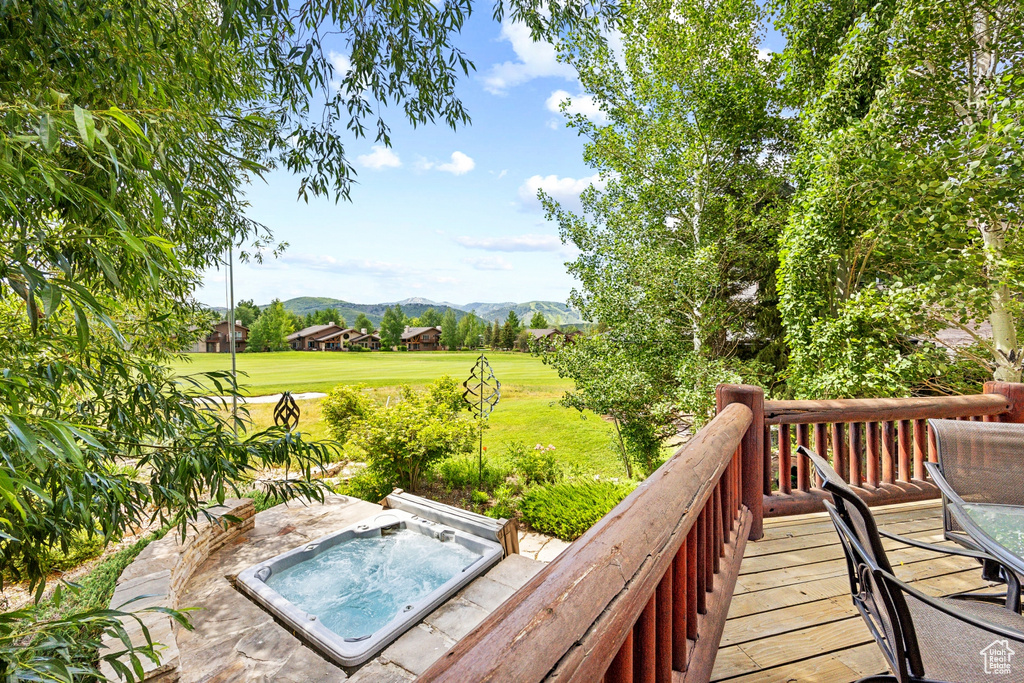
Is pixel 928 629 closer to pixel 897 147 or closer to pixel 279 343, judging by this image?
pixel 897 147

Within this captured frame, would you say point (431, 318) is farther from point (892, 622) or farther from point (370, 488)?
point (892, 622)

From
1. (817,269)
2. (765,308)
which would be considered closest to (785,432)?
(817,269)

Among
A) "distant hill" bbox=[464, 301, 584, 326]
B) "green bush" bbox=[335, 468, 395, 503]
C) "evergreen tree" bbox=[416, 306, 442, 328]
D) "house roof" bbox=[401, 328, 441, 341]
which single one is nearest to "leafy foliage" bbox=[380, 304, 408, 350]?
"house roof" bbox=[401, 328, 441, 341]

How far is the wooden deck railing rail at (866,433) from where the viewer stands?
2266mm

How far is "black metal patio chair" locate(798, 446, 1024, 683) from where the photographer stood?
0.92m

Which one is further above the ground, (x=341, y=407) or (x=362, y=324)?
(x=362, y=324)

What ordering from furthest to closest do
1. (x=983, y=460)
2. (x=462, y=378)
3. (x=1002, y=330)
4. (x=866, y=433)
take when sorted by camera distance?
(x=462, y=378)
(x=1002, y=330)
(x=866, y=433)
(x=983, y=460)

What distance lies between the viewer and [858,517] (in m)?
1.02

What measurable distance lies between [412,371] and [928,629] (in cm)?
1440

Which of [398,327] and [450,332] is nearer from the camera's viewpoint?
[450,332]

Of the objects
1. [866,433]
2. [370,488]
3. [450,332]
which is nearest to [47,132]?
[866,433]

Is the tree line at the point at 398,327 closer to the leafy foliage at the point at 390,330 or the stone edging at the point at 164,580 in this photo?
the leafy foliage at the point at 390,330

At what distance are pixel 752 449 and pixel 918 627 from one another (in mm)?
1045

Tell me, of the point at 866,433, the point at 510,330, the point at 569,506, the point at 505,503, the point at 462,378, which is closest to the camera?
the point at 866,433
